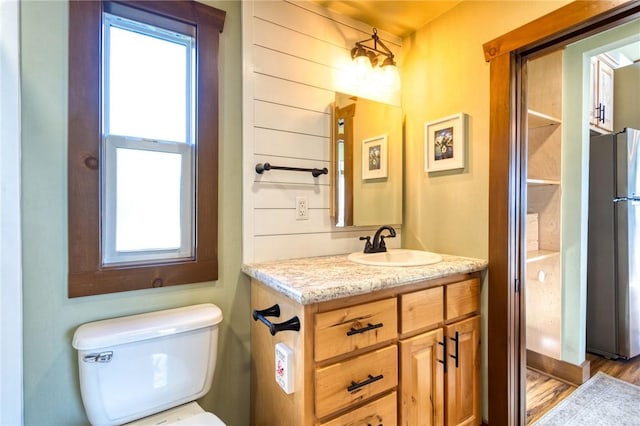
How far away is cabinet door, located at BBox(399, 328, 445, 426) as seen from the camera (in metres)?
1.25

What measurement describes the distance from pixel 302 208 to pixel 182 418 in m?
1.03

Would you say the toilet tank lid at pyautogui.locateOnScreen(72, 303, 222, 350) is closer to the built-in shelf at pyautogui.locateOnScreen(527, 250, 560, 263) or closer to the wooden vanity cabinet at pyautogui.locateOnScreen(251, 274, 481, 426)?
the wooden vanity cabinet at pyautogui.locateOnScreen(251, 274, 481, 426)

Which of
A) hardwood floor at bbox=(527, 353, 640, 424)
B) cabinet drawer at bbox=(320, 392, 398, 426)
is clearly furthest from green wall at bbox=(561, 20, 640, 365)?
cabinet drawer at bbox=(320, 392, 398, 426)

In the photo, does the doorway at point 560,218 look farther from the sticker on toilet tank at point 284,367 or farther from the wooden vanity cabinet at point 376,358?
the sticker on toilet tank at point 284,367

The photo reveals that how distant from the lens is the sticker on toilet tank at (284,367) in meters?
1.08

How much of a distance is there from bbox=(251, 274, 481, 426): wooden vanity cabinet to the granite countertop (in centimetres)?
5

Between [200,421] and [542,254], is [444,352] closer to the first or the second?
[200,421]

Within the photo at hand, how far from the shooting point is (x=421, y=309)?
51.7 inches

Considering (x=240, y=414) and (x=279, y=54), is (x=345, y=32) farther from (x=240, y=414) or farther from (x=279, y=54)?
(x=240, y=414)

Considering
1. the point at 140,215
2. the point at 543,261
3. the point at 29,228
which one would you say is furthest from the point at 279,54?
the point at 543,261

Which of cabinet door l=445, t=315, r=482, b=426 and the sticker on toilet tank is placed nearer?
the sticker on toilet tank

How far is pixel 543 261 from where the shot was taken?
84.4 inches

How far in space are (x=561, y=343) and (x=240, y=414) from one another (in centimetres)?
213

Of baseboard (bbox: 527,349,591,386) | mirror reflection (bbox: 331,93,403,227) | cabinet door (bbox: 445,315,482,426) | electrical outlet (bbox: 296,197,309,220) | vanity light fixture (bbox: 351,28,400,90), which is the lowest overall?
baseboard (bbox: 527,349,591,386)
